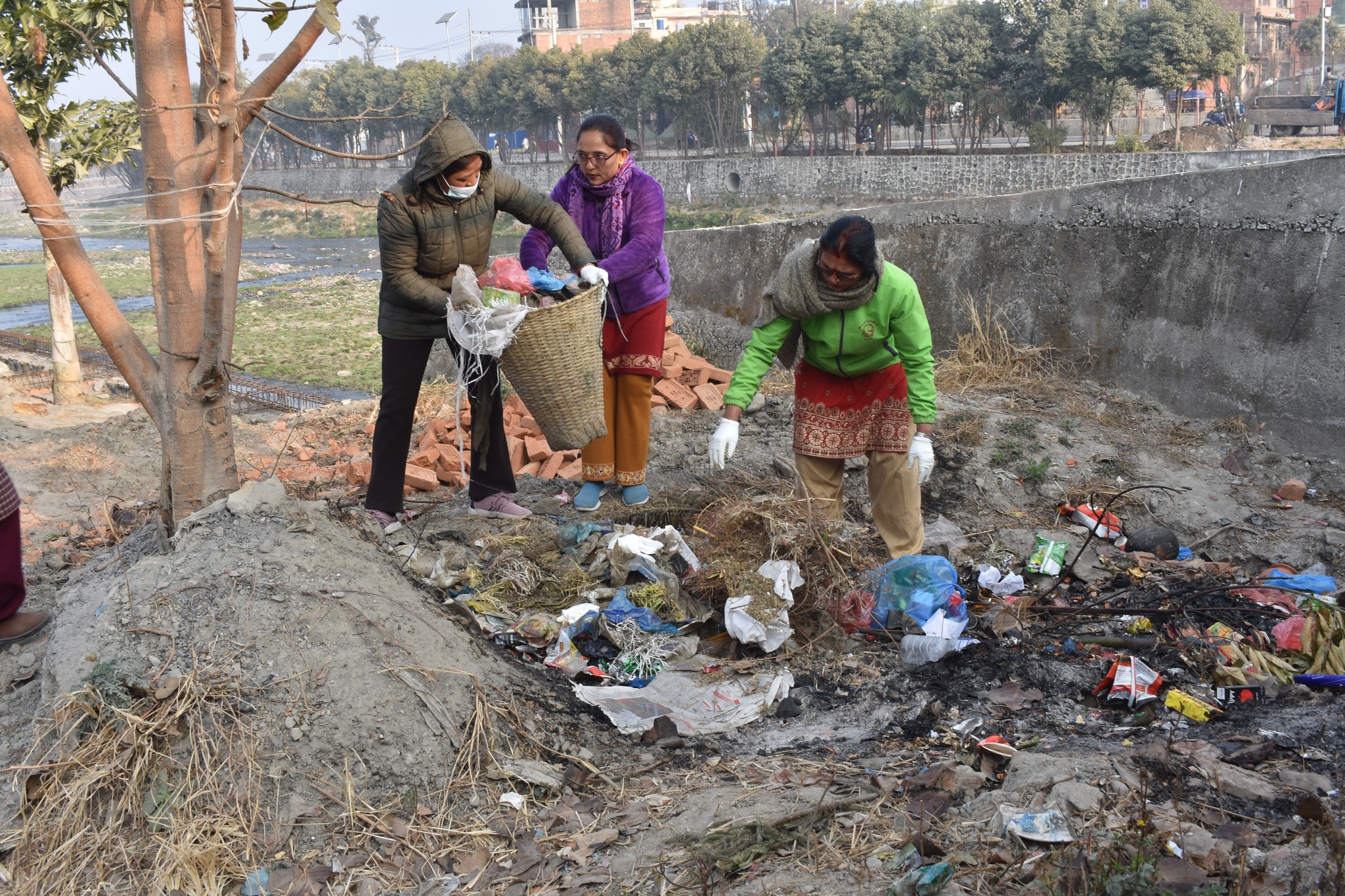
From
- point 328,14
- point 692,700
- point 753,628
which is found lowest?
point 692,700

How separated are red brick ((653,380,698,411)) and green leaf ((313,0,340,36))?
3.62m

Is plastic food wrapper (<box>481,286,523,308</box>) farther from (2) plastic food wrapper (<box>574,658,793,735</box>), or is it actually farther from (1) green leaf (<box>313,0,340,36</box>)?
(2) plastic food wrapper (<box>574,658,793,735</box>)

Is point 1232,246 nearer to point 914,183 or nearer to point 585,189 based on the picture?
point 585,189

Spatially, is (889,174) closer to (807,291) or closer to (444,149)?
(807,291)

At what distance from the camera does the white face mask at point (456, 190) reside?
3.65 meters

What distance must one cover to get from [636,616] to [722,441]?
0.72m

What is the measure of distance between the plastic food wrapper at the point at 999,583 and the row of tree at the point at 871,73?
46.6ft

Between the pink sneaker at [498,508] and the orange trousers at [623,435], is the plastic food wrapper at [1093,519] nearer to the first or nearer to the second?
the orange trousers at [623,435]

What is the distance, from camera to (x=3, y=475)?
341 centimetres

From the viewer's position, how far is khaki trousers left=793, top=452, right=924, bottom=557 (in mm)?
3867

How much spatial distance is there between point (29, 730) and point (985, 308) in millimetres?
5591

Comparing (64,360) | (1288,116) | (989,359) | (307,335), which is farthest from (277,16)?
(1288,116)

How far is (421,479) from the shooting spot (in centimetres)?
491

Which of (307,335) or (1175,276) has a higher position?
(1175,276)
